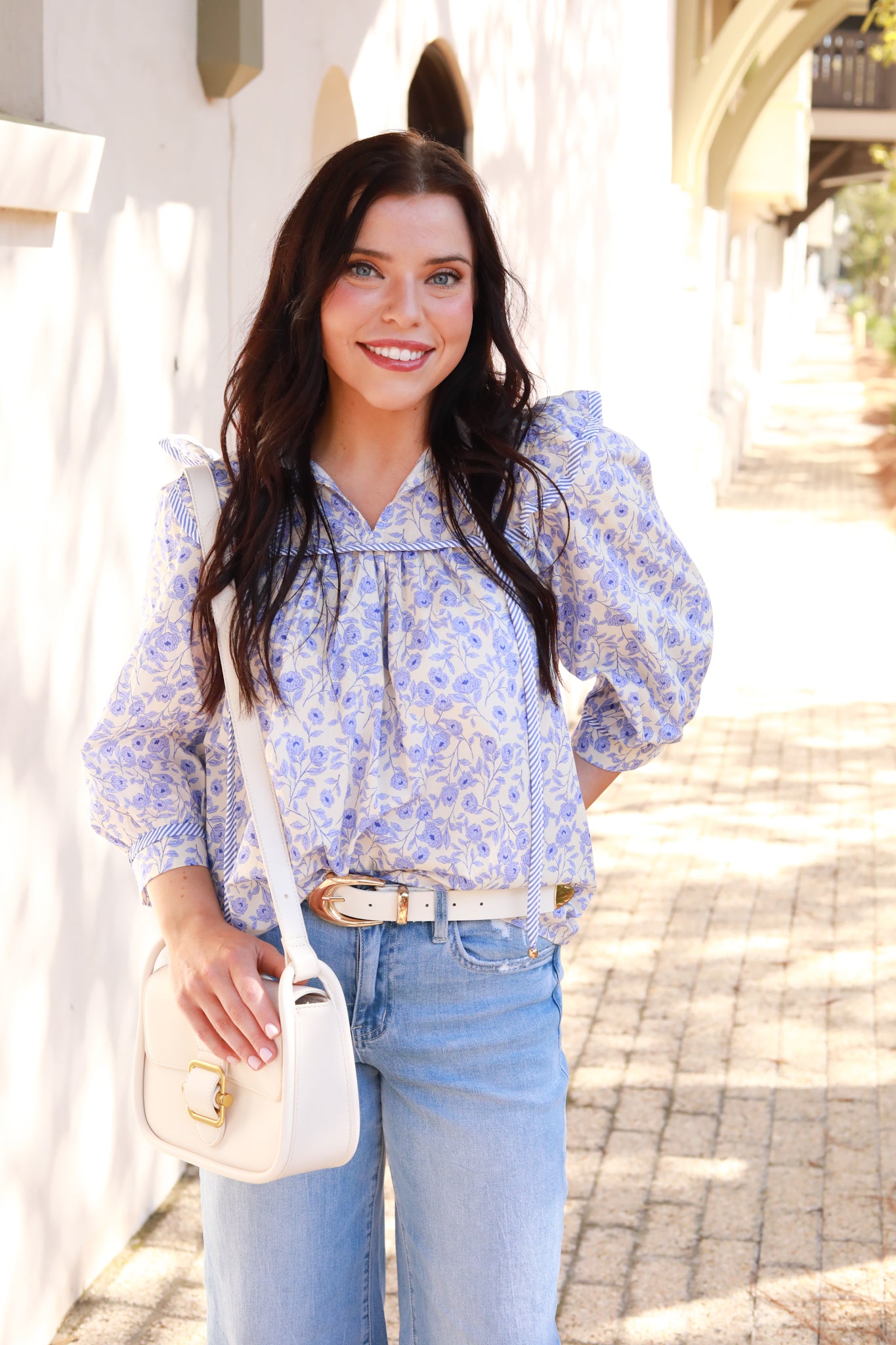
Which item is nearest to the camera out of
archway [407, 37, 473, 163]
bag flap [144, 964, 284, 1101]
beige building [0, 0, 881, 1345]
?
bag flap [144, 964, 284, 1101]

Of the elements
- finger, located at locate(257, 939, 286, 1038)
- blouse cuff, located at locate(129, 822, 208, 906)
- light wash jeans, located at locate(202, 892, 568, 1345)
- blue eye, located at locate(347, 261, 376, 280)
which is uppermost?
blue eye, located at locate(347, 261, 376, 280)

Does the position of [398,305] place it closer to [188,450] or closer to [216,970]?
[188,450]

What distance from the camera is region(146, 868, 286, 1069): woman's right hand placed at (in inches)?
66.8

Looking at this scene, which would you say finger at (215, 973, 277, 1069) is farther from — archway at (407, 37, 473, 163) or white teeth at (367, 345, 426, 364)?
archway at (407, 37, 473, 163)

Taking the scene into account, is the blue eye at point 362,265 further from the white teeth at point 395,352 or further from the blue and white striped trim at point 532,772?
the blue and white striped trim at point 532,772

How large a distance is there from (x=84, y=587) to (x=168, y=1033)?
1.46 m

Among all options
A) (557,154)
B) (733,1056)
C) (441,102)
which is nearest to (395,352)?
(733,1056)

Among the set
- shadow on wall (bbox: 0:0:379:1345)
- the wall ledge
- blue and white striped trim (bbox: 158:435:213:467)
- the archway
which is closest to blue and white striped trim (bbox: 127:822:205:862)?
blue and white striped trim (bbox: 158:435:213:467)

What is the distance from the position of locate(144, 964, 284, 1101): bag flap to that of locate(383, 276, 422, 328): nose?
775mm

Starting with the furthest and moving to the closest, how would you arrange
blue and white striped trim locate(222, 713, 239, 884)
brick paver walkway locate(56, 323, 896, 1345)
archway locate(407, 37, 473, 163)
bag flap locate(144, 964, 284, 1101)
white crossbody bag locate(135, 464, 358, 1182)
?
archway locate(407, 37, 473, 163)
brick paver walkway locate(56, 323, 896, 1345)
blue and white striped trim locate(222, 713, 239, 884)
bag flap locate(144, 964, 284, 1101)
white crossbody bag locate(135, 464, 358, 1182)

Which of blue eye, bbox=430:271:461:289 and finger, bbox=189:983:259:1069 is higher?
blue eye, bbox=430:271:461:289

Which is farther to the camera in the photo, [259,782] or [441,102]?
[441,102]

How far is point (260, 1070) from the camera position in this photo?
1693mm

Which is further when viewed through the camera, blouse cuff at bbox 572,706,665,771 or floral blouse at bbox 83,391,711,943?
blouse cuff at bbox 572,706,665,771
